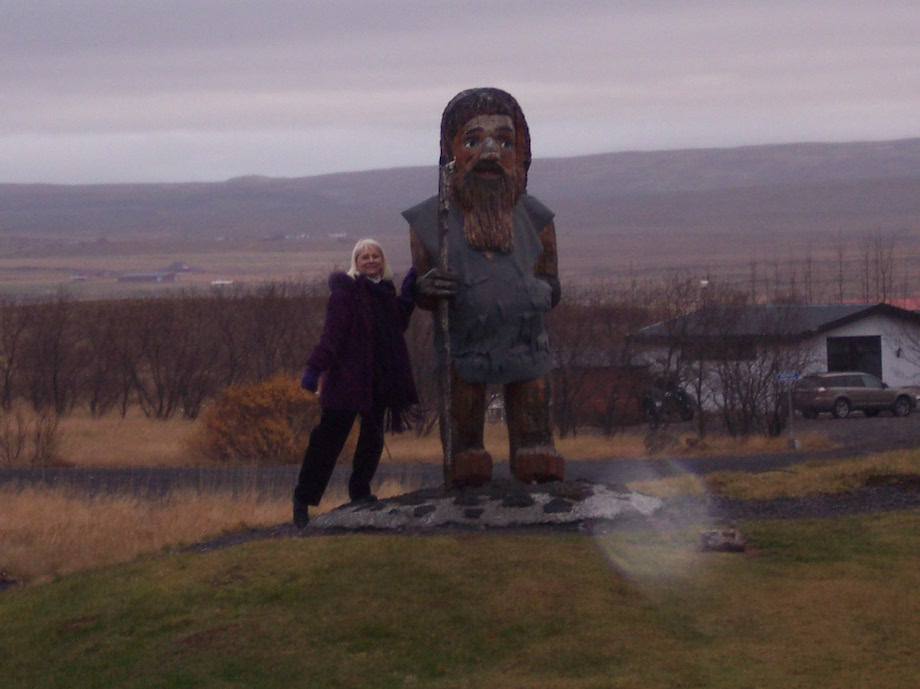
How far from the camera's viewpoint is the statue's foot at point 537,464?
27.1ft

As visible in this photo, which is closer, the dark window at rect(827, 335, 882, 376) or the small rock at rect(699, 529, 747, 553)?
the small rock at rect(699, 529, 747, 553)

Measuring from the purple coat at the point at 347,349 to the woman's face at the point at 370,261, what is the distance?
0.26ft

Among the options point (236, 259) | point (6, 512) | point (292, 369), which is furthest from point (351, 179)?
point (6, 512)

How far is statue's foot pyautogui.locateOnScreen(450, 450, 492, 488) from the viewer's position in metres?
8.20

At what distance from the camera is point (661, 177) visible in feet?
597

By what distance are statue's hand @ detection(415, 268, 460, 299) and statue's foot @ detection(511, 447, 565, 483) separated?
1.12 m

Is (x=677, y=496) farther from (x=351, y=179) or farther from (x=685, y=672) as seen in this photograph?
(x=351, y=179)

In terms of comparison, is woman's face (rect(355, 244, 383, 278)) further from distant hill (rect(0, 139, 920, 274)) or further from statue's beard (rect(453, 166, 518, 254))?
distant hill (rect(0, 139, 920, 274))

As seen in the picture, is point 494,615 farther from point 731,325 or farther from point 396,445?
point 731,325

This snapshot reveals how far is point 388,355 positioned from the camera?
27.0ft

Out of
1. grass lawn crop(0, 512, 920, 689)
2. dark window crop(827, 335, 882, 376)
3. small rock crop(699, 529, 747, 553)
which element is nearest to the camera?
grass lawn crop(0, 512, 920, 689)

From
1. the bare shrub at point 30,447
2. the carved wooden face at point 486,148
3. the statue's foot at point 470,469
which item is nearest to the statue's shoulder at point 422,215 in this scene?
the carved wooden face at point 486,148

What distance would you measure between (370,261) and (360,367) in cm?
66

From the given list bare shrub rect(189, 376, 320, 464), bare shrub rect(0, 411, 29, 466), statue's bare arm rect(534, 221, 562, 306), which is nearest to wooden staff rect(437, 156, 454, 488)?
statue's bare arm rect(534, 221, 562, 306)
